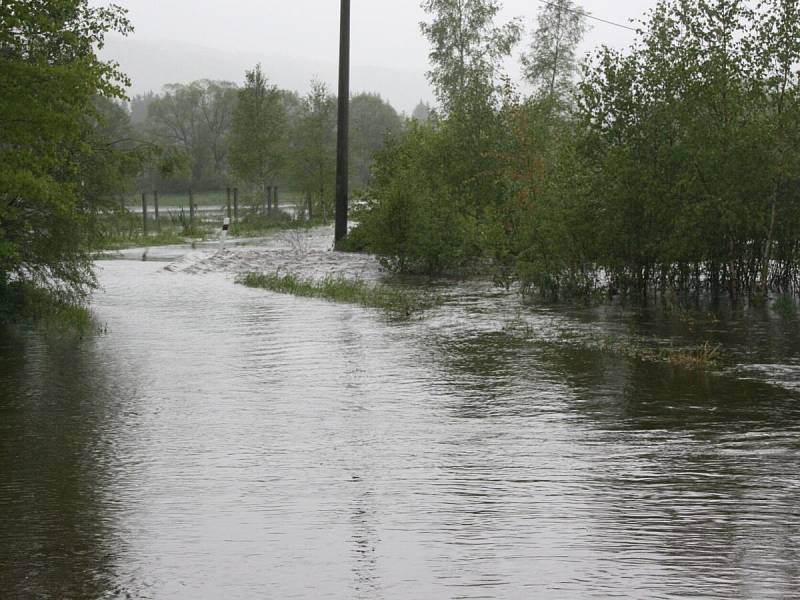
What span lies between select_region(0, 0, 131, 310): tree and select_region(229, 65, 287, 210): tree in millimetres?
37634

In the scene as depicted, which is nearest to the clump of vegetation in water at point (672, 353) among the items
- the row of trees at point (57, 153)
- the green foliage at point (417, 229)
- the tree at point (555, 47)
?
the row of trees at point (57, 153)

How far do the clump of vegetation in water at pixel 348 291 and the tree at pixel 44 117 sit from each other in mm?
5450

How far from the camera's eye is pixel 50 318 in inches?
653

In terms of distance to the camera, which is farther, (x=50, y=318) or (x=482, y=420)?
(x=50, y=318)

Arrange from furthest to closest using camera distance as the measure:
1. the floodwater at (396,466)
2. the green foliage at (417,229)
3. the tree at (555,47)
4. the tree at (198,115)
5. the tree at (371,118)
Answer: the tree at (371,118), the tree at (198,115), the tree at (555,47), the green foliage at (417,229), the floodwater at (396,466)

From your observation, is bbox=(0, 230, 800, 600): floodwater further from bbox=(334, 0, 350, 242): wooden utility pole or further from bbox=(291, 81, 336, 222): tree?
bbox=(291, 81, 336, 222): tree

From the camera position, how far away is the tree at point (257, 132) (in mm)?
53250

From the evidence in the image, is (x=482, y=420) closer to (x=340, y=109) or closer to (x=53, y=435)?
(x=53, y=435)

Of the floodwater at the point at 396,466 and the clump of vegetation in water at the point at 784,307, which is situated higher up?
the clump of vegetation in water at the point at 784,307

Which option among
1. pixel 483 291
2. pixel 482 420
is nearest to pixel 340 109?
pixel 483 291

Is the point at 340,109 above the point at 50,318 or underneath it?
above

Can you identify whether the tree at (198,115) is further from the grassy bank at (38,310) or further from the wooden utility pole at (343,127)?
the grassy bank at (38,310)

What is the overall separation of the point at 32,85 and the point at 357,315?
6.83 meters

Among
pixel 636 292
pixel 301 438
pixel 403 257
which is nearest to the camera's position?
pixel 301 438
